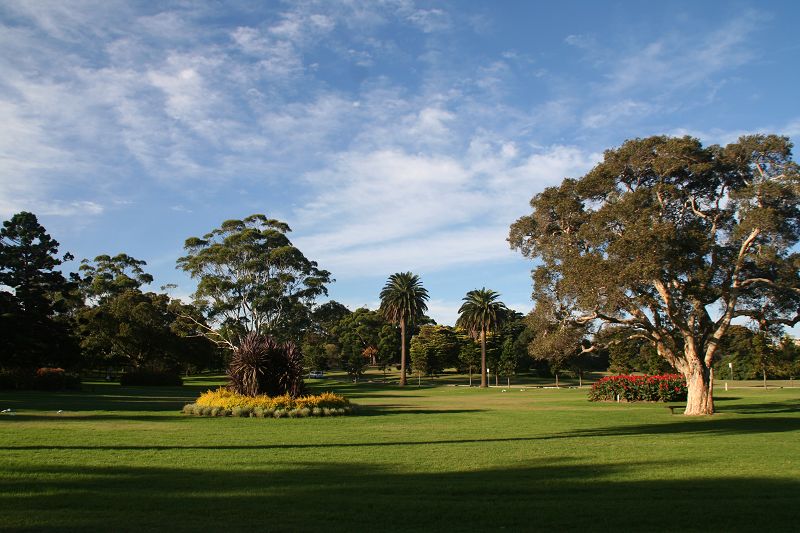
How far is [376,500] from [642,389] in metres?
37.4

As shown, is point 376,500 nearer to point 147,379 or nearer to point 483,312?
point 147,379

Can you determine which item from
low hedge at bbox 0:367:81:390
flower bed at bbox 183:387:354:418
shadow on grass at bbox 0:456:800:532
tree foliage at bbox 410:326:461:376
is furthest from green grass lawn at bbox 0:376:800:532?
tree foliage at bbox 410:326:461:376

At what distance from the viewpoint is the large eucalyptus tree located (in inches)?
985

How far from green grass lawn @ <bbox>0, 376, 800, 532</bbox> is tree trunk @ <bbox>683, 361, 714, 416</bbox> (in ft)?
26.9

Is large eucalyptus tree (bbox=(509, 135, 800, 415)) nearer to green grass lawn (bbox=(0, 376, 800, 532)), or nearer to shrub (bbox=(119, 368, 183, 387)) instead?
green grass lawn (bbox=(0, 376, 800, 532))

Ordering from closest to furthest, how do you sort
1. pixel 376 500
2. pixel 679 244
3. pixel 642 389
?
pixel 376 500, pixel 679 244, pixel 642 389

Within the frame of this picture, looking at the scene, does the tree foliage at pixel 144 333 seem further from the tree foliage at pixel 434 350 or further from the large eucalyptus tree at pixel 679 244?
the large eucalyptus tree at pixel 679 244

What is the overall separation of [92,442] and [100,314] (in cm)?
5302

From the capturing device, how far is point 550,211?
29.7m

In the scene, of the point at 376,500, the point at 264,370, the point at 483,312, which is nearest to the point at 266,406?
the point at 264,370

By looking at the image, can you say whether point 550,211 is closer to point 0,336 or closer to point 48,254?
point 0,336

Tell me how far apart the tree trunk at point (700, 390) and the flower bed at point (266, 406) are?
14.8m

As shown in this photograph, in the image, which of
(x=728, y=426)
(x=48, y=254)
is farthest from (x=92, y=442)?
(x=48, y=254)

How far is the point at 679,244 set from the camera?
24.5 m
